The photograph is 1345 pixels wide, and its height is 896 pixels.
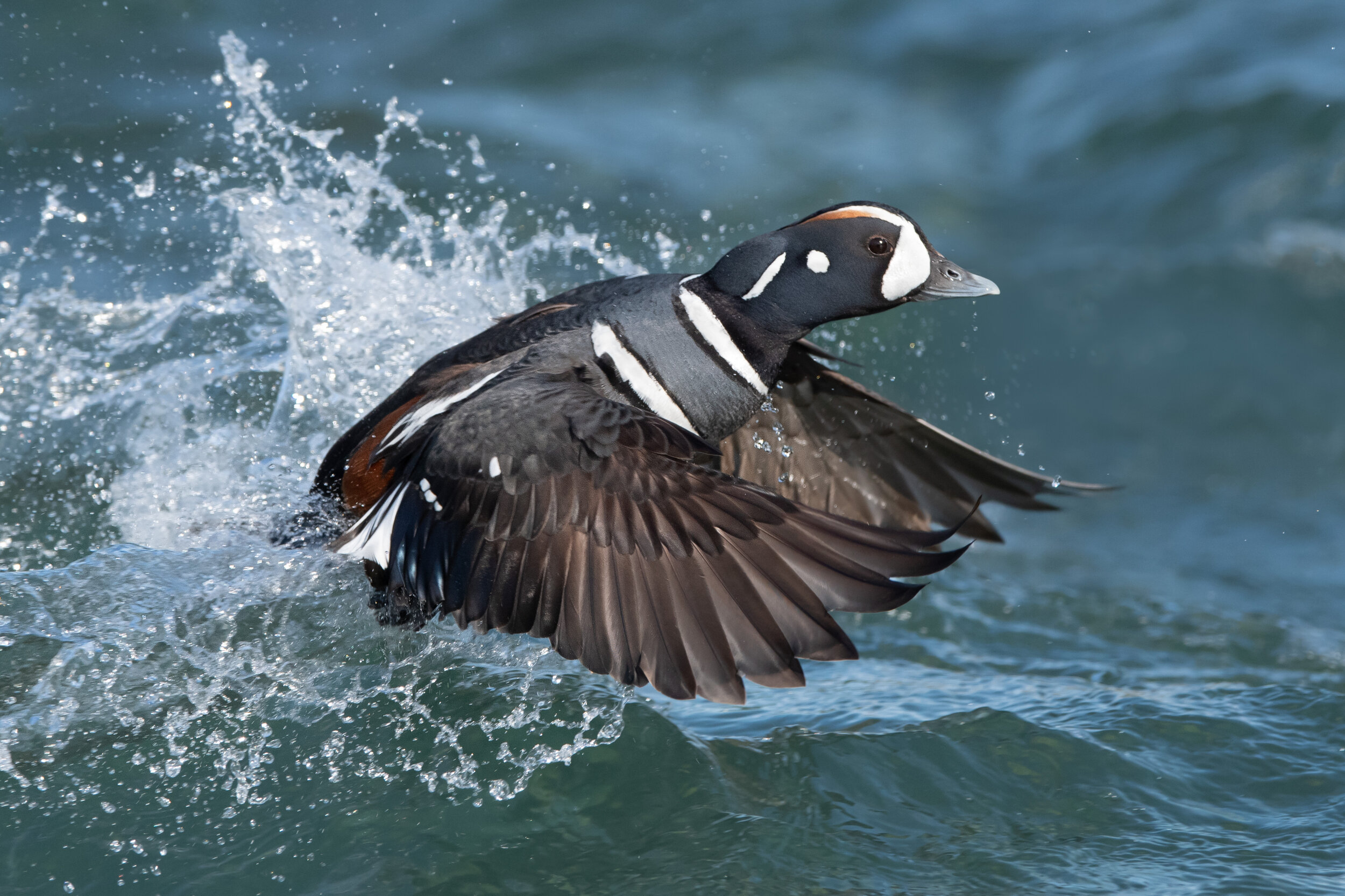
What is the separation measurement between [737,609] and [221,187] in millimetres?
4083

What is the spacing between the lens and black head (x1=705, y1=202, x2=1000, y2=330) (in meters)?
3.05

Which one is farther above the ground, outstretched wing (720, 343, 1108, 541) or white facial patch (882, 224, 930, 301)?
white facial patch (882, 224, 930, 301)

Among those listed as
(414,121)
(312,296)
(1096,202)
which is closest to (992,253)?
(1096,202)

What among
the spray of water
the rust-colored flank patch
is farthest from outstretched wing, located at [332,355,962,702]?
the spray of water

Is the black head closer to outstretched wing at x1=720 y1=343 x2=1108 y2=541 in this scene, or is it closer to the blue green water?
outstretched wing at x1=720 y1=343 x2=1108 y2=541

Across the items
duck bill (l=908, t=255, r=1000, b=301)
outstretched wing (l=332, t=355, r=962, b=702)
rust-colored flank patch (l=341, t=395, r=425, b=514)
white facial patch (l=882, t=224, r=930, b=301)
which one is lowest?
outstretched wing (l=332, t=355, r=962, b=702)

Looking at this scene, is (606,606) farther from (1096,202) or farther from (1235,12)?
(1235,12)

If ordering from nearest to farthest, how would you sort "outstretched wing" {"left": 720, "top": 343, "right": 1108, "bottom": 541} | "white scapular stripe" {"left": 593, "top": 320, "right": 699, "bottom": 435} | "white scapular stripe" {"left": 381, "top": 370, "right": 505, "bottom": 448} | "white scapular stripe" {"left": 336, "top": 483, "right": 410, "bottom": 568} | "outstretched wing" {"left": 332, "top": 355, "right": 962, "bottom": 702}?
"outstretched wing" {"left": 332, "top": 355, "right": 962, "bottom": 702}
"white scapular stripe" {"left": 336, "top": 483, "right": 410, "bottom": 568}
"white scapular stripe" {"left": 381, "top": 370, "right": 505, "bottom": 448}
"white scapular stripe" {"left": 593, "top": 320, "right": 699, "bottom": 435}
"outstretched wing" {"left": 720, "top": 343, "right": 1108, "bottom": 541}

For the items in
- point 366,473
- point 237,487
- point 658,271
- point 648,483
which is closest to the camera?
point 648,483

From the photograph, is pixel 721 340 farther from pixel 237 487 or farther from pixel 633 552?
pixel 237 487

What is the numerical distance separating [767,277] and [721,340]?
0.65ft

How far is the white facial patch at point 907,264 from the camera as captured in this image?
120 inches

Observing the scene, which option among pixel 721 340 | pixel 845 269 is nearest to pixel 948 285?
pixel 845 269

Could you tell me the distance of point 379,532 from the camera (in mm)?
2877
